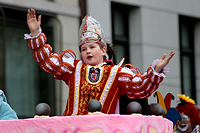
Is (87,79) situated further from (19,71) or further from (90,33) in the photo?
(19,71)

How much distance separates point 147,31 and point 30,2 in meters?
3.28

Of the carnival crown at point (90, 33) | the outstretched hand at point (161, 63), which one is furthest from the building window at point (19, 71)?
the outstretched hand at point (161, 63)

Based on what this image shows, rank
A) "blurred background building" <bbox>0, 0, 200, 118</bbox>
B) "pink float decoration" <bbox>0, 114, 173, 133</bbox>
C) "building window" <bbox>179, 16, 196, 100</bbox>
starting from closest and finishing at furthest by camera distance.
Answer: "pink float decoration" <bbox>0, 114, 173, 133</bbox> → "blurred background building" <bbox>0, 0, 200, 118</bbox> → "building window" <bbox>179, 16, 196, 100</bbox>

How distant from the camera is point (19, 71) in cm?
1081

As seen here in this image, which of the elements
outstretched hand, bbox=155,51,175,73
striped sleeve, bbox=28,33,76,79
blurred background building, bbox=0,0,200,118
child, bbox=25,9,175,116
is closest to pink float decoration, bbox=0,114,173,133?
outstretched hand, bbox=155,51,175,73

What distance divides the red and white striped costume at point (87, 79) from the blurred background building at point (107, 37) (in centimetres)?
529

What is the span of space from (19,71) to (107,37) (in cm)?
220

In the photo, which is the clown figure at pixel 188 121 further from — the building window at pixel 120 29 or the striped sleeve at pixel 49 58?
the building window at pixel 120 29

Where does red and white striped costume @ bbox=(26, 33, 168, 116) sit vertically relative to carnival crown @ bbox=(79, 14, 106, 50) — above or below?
below

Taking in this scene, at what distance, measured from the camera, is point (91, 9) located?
38.1ft

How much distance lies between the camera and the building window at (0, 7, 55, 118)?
10.5 meters

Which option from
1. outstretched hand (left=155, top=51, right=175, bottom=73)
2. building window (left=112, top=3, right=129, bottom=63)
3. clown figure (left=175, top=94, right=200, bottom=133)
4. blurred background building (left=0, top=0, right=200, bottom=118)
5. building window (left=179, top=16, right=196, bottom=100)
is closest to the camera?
outstretched hand (left=155, top=51, right=175, bottom=73)

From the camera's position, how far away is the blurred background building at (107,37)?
1069cm

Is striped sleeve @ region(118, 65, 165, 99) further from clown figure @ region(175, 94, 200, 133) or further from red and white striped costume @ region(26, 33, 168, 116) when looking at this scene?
clown figure @ region(175, 94, 200, 133)
